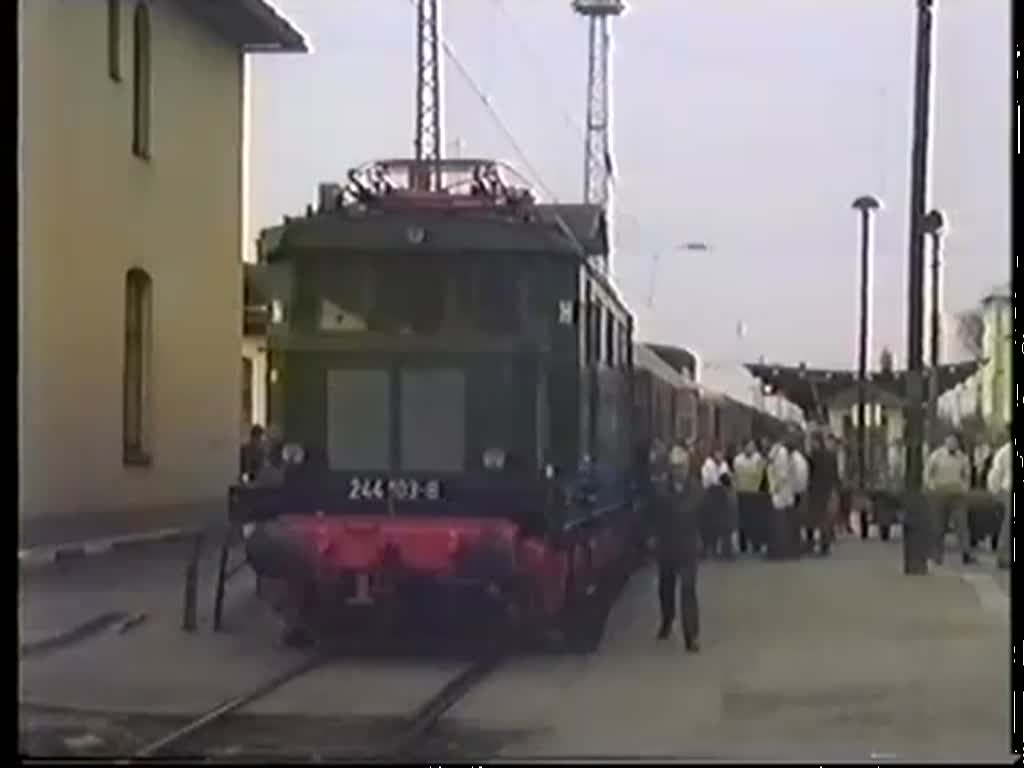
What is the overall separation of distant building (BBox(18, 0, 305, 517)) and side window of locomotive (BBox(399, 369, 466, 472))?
0.64 metres

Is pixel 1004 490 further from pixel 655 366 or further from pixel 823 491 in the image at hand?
pixel 655 366

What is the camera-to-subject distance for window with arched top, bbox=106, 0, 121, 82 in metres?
9.71

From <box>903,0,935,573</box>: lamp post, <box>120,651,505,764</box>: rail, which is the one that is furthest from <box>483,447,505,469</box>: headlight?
<box>903,0,935,573</box>: lamp post

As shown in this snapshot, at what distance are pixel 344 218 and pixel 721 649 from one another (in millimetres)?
2122

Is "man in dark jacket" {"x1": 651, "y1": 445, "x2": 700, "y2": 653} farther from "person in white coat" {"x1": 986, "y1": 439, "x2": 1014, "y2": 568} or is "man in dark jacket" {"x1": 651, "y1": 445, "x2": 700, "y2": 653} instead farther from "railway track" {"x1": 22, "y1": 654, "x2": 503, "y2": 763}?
"person in white coat" {"x1": 986, "y1": 439, "x2": 1014, "y2": 568}

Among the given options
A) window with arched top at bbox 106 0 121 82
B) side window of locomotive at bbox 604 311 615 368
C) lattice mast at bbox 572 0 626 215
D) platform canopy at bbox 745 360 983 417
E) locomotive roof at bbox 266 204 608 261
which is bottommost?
platform canopy at bbox 745 360 983 417

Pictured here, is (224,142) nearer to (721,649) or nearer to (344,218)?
(344,218)

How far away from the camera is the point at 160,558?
31.2ft

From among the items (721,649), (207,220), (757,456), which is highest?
(207,220)

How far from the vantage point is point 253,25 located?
954cm

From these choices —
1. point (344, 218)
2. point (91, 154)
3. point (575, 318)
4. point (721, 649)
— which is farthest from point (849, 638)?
point (91, 154)

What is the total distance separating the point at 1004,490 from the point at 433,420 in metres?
2.08

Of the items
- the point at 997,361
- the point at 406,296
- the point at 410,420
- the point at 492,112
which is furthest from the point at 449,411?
the point at 997,361

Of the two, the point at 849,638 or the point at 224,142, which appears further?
the point at 224,142
